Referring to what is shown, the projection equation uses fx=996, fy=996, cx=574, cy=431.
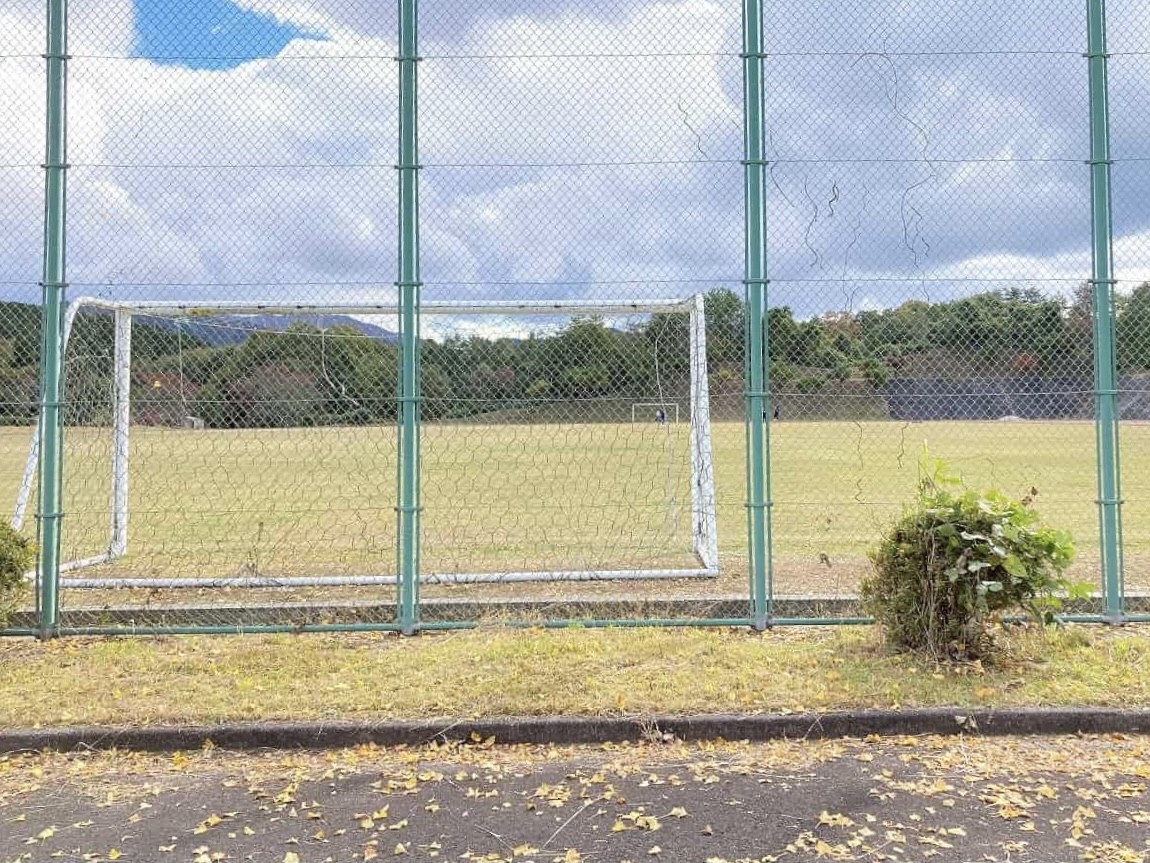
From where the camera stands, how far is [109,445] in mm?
8336

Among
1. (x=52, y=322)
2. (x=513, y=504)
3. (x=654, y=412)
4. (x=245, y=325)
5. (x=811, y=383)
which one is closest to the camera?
(x=52, y=322)

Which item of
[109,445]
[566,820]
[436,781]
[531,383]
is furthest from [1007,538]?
[109,445]

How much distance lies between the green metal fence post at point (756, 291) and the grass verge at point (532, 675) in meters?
0.45

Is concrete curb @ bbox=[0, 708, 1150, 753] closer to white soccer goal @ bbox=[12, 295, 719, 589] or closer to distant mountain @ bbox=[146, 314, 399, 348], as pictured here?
white soccer goal @ bbox=[12, 295, 719, 589]

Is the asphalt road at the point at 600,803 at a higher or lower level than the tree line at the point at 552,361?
lower

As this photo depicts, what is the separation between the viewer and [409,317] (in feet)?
19.6

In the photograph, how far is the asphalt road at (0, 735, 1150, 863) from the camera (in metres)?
3.39

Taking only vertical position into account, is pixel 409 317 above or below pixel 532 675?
above

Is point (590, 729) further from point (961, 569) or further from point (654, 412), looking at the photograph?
point (654, 412)

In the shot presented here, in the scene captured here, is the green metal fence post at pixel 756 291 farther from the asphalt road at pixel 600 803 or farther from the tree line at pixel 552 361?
the asphalt road at pixel 600 803

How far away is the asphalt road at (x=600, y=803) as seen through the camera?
11.1 ft

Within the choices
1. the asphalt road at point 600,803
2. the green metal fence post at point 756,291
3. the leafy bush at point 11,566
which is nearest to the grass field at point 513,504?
the green metal fence post at point 756,291

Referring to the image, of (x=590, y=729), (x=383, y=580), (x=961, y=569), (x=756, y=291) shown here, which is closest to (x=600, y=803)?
(x=590, y=729)

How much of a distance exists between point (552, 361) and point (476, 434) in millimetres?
776
